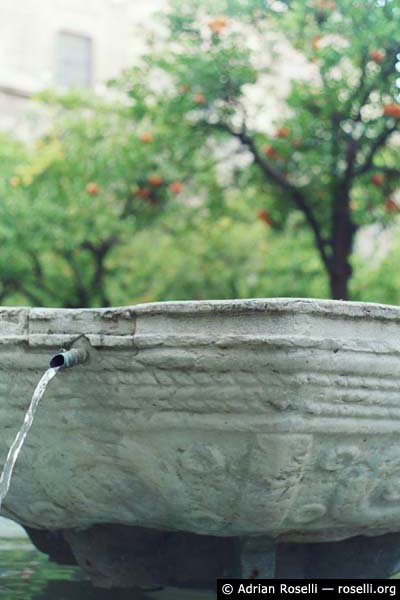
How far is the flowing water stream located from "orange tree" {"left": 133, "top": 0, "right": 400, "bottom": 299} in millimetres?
6898

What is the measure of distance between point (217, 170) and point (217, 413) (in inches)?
397

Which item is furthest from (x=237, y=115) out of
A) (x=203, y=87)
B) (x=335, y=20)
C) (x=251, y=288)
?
(x=251, y=288)

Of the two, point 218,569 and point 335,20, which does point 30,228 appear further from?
point 218,569

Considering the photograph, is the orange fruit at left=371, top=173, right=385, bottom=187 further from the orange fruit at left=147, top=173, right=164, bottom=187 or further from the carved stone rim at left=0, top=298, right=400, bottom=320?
the carved stone rim at left=0, top=298, right=400, bottom=320

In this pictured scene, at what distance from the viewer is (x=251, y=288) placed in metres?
15.1

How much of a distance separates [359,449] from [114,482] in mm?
810

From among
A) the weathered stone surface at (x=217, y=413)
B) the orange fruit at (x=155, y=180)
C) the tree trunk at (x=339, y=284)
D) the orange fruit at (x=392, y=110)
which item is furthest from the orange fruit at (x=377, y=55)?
the weathered stone surface at (x=217, y=413)

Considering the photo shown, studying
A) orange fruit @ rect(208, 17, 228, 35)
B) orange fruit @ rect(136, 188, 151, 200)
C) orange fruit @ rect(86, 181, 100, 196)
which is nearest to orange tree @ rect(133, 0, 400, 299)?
orange fruit @ rect(208, 17, 228, 35)

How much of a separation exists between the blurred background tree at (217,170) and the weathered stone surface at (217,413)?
6.68 metres

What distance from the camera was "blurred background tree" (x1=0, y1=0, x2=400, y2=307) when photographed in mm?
10047

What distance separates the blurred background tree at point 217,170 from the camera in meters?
10.0

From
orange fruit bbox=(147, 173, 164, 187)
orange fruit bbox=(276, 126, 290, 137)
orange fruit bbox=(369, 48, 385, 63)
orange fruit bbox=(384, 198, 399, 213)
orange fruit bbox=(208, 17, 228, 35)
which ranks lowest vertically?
orange fruit bbox=(384, 198, 399, 213)

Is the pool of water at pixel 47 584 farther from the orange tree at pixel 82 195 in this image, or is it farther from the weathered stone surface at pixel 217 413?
the orange tree at pixel 82 195

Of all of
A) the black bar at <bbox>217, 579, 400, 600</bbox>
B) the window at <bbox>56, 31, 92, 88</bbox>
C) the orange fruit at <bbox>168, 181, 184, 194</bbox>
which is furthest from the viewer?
the window at <bbox>56, 31, 92, 88</bbox>
